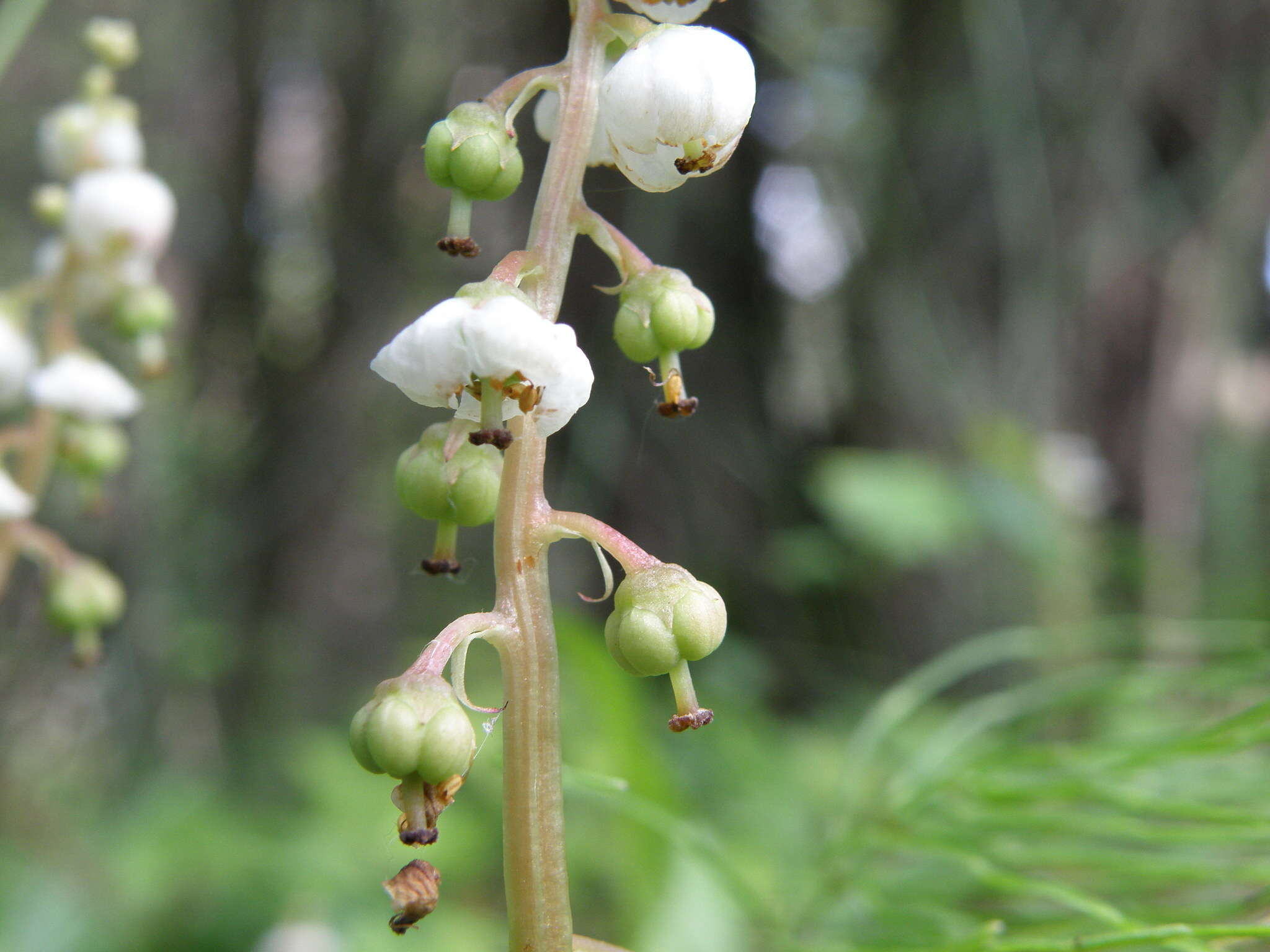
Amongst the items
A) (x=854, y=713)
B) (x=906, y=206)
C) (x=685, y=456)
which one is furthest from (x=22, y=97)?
(x=854, y=713)

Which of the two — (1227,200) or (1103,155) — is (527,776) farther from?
(1227,200)

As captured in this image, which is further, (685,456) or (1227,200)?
(685,456)

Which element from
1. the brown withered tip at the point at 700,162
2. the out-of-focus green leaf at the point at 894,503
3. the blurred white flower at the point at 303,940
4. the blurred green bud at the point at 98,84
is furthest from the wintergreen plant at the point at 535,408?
the out-of-focus green leaf at the point at 894,503

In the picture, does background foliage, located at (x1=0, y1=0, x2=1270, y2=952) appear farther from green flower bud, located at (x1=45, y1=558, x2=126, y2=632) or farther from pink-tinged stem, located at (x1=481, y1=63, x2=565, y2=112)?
pink-tinged stem, located at (x1=481, y1=63, x2=565, y2=112)

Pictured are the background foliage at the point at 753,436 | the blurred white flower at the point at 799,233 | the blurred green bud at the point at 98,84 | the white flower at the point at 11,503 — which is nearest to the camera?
the white flower at the point at 11,503

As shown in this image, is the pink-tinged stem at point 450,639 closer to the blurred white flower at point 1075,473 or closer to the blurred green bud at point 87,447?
the blurred green bud at point 87,447

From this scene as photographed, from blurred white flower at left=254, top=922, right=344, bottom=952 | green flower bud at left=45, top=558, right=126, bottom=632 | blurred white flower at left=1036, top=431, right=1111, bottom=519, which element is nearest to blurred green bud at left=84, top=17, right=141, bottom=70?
green flower bud at left=45, top=558, right=126, bottom=632
